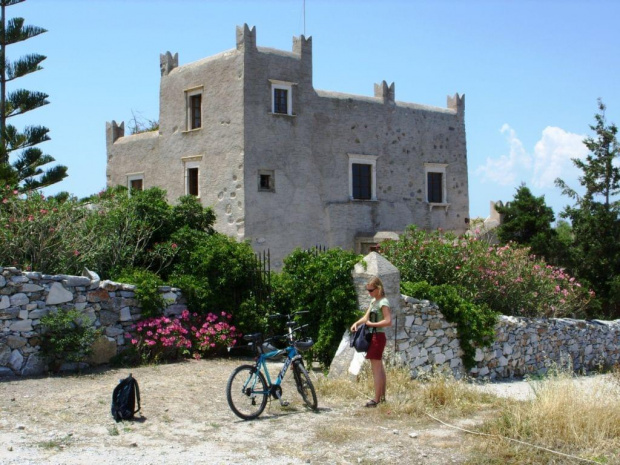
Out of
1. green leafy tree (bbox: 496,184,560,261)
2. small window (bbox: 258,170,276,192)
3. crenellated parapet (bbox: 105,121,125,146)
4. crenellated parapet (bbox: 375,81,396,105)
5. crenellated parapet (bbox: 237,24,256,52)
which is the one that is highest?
crenellated parapet (bbox: 237,24,256,52)

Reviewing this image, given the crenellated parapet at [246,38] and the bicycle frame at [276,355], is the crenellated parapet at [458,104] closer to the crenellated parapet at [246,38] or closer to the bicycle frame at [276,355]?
the crenellated parapet at [246,38]

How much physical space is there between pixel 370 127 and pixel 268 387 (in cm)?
1605

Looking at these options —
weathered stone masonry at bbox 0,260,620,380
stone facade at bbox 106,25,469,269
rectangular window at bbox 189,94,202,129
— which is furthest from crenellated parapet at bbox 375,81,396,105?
weathered stone masonry at bbox 0,260,620,380

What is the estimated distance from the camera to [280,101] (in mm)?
21266

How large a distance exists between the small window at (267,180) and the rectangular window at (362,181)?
3142 mm

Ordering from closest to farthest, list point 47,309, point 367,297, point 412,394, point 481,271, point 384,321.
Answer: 1. point 384,321
2. point 412,394
3. point 47,309
4. point 367,297
5. point 481,271

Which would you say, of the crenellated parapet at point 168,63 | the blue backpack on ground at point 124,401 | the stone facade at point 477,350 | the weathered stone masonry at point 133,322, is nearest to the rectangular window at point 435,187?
the stone facade at point 477,350

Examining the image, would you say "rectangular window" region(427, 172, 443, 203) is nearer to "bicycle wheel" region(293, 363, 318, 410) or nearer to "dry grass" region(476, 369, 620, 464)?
"bicycle wheel" region(293, 363, 318, 410)

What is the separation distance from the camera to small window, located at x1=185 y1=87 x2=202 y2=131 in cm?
2200

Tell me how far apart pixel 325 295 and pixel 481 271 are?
3.90 meters

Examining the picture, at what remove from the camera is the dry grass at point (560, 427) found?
6.50m

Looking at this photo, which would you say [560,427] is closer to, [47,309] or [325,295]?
[325,295]

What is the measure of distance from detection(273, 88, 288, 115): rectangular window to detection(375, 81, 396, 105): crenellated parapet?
3865 millimetres

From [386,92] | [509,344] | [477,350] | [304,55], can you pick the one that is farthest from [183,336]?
[386,92]
